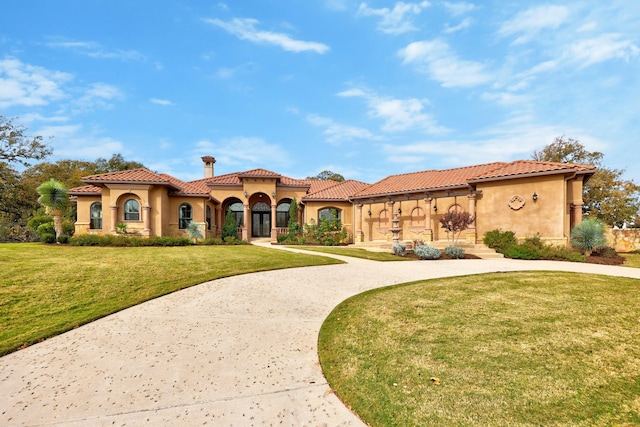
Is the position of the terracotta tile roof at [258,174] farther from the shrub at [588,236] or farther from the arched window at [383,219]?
the shrub at [588,236]

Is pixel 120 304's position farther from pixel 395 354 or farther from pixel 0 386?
pixel 395 354

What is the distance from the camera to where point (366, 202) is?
22859mm

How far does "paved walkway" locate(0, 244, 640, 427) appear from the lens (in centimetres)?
272

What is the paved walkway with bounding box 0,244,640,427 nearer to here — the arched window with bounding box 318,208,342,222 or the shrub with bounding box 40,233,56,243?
the shrub with bounding box 40,233,56,243

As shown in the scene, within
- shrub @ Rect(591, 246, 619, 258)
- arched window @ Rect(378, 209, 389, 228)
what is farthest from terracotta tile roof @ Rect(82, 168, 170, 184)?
shrub @ Rect(591, 246, 619, 258)

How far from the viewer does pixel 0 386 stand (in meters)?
3.24

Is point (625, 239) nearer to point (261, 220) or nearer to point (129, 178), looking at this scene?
point (261, 220)

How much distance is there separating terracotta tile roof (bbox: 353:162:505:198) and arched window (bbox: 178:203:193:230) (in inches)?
494

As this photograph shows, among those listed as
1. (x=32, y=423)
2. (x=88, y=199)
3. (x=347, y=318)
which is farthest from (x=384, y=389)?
(x=88, y=199)

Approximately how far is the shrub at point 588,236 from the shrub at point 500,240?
2547 millimetres

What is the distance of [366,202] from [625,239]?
16.0 m

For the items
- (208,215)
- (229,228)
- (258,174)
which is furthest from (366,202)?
(208,215)

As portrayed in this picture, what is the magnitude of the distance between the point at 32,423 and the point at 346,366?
3033 millimetres

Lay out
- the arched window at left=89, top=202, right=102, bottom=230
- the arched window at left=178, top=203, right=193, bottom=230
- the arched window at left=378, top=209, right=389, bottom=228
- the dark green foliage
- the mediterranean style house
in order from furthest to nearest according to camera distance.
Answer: the dark green foliage → the arched window at left=378, top=209, right=389, bottom=228 → the arched window at left=178, top=203, right=193, bottom=230 → the arched window at left=89, top=202, right=102, bottom=230 → the mediterranean style house
